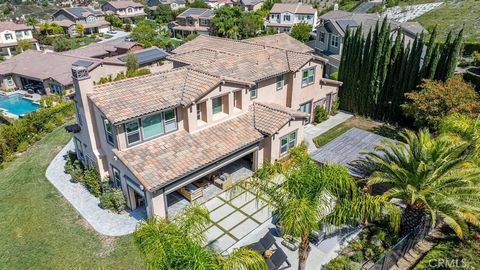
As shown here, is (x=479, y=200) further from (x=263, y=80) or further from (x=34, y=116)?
(x=34, y=116)

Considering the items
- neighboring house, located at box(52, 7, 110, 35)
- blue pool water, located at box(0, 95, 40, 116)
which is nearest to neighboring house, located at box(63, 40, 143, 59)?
blue pool water, located at box(0, 95, 40, 116)

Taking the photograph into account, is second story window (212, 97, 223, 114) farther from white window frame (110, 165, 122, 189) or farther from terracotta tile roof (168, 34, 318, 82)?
white window frame (110, 165, 122, 189)

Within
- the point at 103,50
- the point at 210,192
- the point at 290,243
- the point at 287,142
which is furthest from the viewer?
the point at 103,50

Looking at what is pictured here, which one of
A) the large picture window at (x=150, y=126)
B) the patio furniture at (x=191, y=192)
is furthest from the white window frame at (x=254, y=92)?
the patio furniture at (x=191, y=192)

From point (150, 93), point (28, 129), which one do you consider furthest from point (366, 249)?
point (28, 129)

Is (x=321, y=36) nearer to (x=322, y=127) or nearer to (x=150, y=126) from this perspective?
(x=322, y=127)

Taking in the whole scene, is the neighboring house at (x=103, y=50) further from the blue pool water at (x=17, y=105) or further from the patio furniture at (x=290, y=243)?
the patio furniture at (x=290, y=243)
